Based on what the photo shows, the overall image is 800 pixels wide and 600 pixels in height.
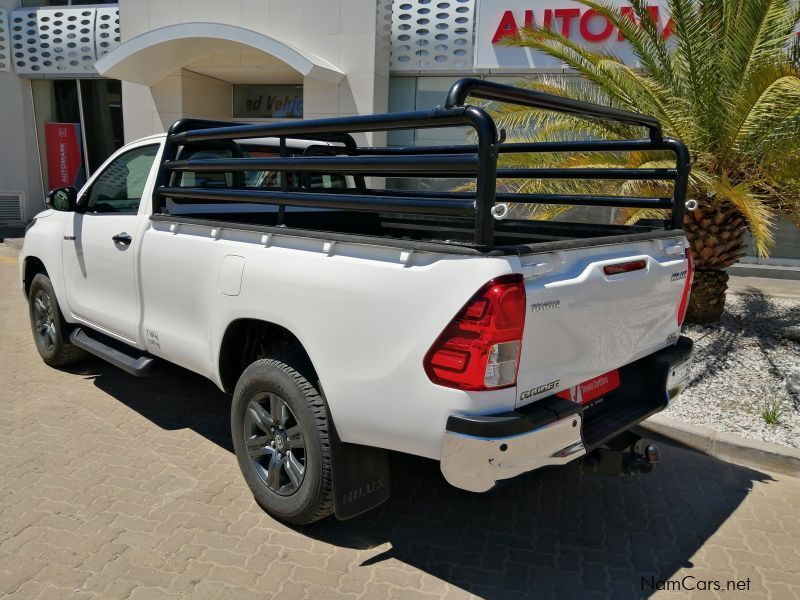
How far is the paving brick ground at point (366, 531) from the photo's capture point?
2912 millimetres

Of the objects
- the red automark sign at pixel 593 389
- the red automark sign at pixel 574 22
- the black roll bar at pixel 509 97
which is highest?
the red automark sign at pixel 574 22

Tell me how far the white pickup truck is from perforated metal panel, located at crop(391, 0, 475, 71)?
27.9 feet

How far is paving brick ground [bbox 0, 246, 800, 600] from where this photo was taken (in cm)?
291

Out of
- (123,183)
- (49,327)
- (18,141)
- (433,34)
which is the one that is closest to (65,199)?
(123,183)

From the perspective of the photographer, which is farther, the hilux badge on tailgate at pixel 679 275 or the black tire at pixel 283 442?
the hilux badge on tailgate at pixel 679 275

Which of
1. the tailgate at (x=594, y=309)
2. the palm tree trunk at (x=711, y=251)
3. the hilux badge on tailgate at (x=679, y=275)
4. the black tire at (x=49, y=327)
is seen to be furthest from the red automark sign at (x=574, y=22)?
the tailgate at (x=594, y=309)

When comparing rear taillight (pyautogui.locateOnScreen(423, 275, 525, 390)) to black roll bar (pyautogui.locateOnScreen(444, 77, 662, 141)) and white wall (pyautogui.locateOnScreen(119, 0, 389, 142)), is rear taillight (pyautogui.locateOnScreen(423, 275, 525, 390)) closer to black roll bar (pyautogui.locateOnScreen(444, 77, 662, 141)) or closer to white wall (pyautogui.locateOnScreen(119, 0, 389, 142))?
black roll bar (pyautogui.locateOnScreen(444, 77, 662, 141))

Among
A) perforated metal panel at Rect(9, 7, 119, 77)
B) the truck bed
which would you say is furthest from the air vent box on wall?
the truck bed

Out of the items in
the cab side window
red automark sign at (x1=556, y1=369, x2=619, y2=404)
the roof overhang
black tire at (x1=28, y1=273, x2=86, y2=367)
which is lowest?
black tire at (x1=28, y1=273, x2=86, y2=367)

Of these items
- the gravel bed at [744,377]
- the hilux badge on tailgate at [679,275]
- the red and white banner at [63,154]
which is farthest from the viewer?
the red and white banner at [63,154]

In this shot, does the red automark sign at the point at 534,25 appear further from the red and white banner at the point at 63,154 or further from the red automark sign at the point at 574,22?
the red and white banner at the point at 63,154

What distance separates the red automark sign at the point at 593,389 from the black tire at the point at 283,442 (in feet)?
3.65

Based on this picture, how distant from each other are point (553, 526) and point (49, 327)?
445cm

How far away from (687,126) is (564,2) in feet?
19.8
